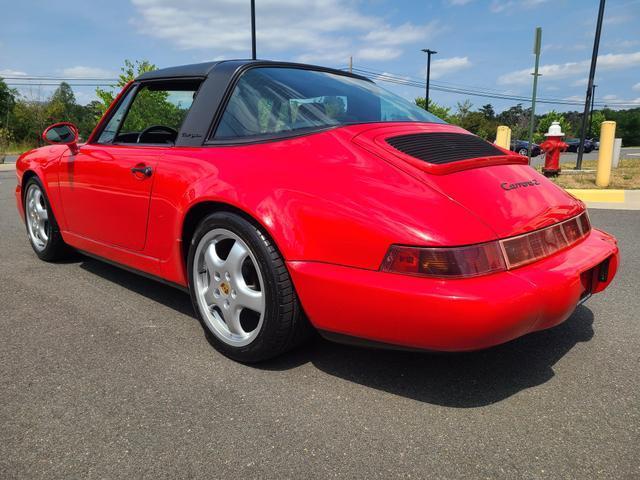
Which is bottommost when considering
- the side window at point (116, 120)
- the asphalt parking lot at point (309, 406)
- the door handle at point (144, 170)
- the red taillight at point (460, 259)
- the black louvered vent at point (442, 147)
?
the asphalt parking lot at point (309, 406)

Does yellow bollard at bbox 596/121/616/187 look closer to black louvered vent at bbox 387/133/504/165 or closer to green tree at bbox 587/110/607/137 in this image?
black louvered vent at bbox 387/133/504/165

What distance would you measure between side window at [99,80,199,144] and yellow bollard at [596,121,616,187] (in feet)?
A: 29.6

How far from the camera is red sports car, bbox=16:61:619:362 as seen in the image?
1.84 metres

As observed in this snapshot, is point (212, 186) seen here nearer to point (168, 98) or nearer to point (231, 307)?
point (231, 307)

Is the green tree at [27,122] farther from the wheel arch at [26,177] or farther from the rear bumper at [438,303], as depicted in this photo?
the rear bumper at [438,303]

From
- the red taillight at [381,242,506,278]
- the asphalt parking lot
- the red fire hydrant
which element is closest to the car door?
the asphalt parking lot

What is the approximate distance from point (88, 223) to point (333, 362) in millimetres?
1982

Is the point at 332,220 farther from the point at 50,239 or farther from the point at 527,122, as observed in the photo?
the point at 527,122

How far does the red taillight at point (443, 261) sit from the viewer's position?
5.93 ft

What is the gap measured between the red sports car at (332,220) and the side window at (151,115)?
0.10 feet

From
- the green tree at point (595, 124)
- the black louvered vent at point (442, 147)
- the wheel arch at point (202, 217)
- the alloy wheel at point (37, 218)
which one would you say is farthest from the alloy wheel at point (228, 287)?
the green tree at point (595, 124)

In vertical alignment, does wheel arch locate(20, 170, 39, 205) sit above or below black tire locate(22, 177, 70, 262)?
above

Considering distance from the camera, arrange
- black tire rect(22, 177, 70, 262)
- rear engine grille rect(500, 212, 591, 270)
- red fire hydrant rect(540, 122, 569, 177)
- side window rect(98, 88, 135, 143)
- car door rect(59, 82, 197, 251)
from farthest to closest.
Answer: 1. red fire hydrant rect(540, 122, 569, 177)
2. black tire rect(22, 177, 70, 262)
3. side window rect(98, 88, 135, 143)
4. car door rect(59, 82, 197, 251)
5. rear engine grille rect(500, 212, 591, 270)

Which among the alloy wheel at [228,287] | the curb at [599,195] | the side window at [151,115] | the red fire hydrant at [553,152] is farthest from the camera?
the red fire hydrant at [553,152]
